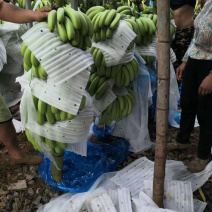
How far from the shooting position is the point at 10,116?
6.58 ft

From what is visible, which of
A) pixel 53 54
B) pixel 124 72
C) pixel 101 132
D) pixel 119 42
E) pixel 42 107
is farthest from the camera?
pixel 101 132

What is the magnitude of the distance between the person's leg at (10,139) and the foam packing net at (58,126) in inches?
17.2

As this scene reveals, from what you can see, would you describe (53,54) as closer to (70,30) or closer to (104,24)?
(70,30)

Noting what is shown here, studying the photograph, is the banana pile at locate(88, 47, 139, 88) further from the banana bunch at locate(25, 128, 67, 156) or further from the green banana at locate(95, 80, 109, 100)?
the banana bunch at locate(25, 128, 67, 156)

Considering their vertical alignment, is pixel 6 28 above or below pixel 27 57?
below

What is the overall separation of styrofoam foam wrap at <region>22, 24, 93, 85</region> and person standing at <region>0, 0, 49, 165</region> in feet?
0.39

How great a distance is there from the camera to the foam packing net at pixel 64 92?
A: 1427 millimetres

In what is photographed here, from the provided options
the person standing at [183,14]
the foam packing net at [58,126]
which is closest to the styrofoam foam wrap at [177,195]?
the foam packing net at [58,126]

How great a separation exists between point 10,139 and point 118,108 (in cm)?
98

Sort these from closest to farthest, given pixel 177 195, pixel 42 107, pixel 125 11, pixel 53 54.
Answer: pixel 53 54, pixel 42 107, pixel 177 195, pixel 125 11

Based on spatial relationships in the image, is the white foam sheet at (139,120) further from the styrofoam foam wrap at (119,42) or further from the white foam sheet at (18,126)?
the white foam sheet at (18,126)

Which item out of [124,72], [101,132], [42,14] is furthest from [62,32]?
[101,132]

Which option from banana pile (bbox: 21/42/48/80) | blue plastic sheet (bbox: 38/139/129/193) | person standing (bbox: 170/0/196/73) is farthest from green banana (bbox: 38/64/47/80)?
person standing (bbox: 170/0/196/73)

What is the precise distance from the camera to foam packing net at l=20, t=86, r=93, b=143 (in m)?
1.53
